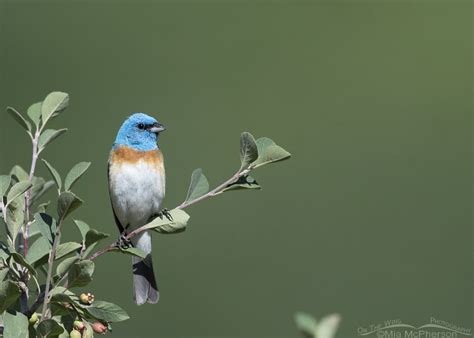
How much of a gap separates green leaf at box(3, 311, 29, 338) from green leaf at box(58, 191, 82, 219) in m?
0.18

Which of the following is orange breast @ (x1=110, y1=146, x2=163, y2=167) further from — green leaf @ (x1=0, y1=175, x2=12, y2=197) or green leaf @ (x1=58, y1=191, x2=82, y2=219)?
green leaf @ (x1=58, y1=191, x2=82, y2=219)

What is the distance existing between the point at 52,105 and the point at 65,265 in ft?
1.55

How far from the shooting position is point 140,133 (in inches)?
108

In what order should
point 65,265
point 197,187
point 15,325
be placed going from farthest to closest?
1. point 197,187
2. point 65,265
3. point 15,325

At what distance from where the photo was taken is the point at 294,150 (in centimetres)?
701

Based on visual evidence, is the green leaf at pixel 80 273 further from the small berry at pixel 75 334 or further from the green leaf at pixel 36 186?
the green leaf at pixel 36 186

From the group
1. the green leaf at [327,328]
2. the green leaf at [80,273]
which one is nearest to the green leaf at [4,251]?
the green leaf at [80,273]

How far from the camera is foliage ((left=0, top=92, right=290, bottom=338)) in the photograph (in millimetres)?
1190

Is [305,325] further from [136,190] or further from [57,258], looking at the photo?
[136,190]

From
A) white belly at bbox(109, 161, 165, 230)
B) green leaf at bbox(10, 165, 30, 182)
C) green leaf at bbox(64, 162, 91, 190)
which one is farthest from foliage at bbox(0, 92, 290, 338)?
white belly at bbox(109, 161, 165, 230)

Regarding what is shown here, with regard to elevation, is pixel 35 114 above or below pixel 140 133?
above

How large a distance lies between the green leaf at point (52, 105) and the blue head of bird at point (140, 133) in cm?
109

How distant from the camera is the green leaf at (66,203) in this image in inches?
48.0

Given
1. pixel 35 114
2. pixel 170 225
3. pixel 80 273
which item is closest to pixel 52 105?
pixel 35 114
